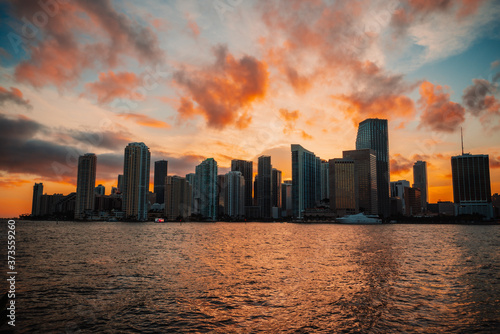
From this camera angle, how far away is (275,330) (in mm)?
27922

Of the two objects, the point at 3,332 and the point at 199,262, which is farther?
the point at 199,262

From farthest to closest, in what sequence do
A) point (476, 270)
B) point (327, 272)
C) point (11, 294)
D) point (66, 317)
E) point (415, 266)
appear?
point (415, 266) < point (476, 270) < point (327, 272) < point (11, 294) < point (66, 317)

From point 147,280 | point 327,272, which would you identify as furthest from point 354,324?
point 147,280

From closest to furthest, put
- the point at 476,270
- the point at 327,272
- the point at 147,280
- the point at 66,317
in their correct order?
1. the point at 66,317
2. the point at 147,280
3. the point at 327,272
4. the point at 476,270

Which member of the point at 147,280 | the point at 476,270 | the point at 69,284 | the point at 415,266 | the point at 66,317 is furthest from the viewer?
the point at 415,266

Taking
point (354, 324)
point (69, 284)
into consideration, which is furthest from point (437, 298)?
point (69, 284)

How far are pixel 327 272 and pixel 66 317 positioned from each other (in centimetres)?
3967

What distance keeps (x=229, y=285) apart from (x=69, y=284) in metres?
22.6

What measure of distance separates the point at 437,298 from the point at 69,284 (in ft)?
160

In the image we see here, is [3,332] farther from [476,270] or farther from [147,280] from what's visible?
[476,270]

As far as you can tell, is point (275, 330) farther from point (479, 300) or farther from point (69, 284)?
point (69, 284)

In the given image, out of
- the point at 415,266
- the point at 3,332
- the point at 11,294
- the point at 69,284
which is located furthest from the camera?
the point at 415,266

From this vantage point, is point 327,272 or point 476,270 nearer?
point 327,272

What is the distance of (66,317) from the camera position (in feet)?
102
